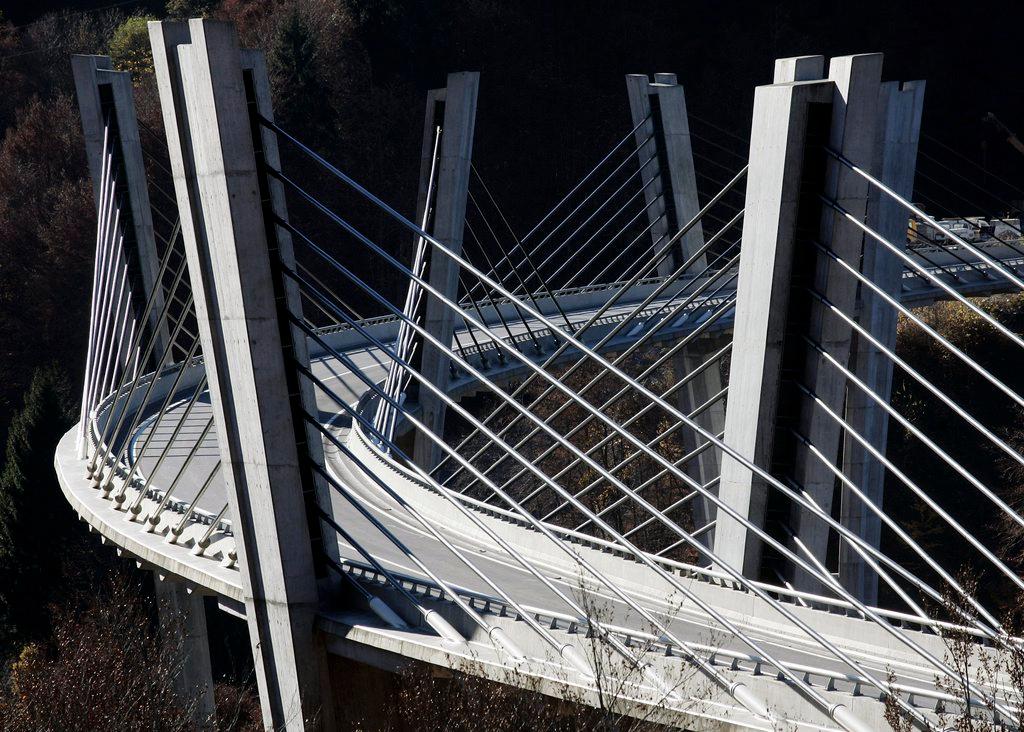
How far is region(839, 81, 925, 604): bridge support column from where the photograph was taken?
16.3 meters

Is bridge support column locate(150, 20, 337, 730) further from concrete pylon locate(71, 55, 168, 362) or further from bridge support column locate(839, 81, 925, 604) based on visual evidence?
concrete pylon locate(71, 55, 168, 362)

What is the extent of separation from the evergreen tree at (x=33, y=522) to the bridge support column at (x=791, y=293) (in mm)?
21688

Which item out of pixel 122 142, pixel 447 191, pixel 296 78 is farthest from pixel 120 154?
pixel 296 78

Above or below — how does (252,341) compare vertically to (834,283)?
below

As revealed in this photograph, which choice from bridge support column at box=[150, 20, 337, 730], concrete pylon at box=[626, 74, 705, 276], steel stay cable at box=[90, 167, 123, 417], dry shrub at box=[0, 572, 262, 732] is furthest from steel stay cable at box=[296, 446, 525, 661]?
concrete pylon at box=[626, 74, 705, 276]

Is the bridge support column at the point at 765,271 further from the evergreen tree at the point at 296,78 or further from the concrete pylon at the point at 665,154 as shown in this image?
the evergreen tree at the point at 296,78

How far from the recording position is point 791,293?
9.99 metres

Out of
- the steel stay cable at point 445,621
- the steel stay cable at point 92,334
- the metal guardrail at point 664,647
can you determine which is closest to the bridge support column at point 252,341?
the steel stay cable at point 445,621

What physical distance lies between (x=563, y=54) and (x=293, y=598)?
1789 inches

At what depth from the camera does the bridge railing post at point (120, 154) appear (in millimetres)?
21625

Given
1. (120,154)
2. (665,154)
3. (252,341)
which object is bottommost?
(665,154)

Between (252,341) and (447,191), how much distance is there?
13.2 m

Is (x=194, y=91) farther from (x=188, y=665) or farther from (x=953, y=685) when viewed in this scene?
(x=188, y=665)

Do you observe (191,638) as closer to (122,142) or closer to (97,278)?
(97,278)
